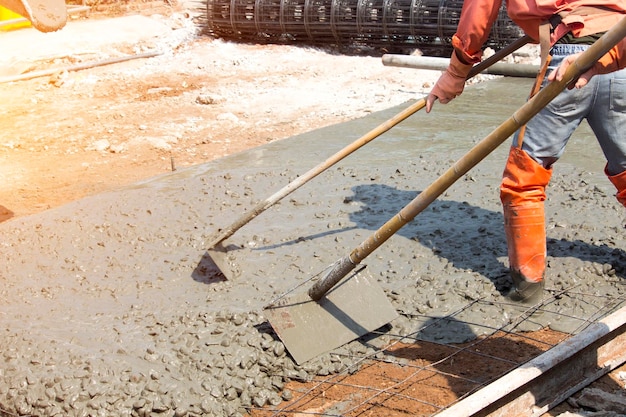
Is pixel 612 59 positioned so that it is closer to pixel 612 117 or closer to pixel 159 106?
pixel 612 117

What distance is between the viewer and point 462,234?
13.8 feet

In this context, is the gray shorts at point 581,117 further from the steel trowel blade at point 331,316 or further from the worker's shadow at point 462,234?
the steel trowel blade at point 331,316

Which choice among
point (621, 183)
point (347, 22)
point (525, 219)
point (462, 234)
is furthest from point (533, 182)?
point (347, 22)

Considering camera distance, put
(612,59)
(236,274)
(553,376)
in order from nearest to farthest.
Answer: (553,376)
(612,59)
(236,274)

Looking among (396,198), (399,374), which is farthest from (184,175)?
(399,374)

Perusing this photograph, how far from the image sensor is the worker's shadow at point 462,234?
3.90 m

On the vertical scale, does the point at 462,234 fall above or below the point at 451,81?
below

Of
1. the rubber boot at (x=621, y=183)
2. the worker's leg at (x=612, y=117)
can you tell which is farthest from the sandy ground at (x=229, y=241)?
the worker's leg at (x=612, y=117)

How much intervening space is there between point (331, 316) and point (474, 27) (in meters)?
1.41

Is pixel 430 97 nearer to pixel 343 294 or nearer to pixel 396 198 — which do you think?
pixel 343 294

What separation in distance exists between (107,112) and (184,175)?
2880 mm

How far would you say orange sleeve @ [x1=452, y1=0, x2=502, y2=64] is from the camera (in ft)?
10.7

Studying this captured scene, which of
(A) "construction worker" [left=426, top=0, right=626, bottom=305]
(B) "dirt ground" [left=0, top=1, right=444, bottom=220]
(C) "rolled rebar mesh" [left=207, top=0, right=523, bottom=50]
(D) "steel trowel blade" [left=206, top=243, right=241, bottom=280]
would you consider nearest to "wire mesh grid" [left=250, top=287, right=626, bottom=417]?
(A) "construction worker" [left=426, top=0, right=626, bottom=305]

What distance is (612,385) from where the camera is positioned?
9.85 ft
